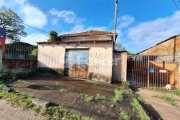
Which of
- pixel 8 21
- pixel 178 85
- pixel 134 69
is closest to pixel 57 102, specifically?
pixel 134 69

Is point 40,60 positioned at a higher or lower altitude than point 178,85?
higher

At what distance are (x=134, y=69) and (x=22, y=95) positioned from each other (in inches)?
295

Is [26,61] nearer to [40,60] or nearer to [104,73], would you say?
[40,60]

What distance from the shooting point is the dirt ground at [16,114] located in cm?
271

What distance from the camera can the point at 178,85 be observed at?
6.90m

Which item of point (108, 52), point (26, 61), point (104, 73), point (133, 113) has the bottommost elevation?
point (133, 113)

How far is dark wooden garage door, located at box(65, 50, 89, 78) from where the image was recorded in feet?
25.2

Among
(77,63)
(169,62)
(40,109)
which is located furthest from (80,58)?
(169,62)

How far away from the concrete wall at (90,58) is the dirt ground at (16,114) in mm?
4856

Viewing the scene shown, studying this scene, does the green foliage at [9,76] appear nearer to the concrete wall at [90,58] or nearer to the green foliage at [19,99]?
the green foliage at [19,99]

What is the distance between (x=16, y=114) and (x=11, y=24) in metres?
27.1

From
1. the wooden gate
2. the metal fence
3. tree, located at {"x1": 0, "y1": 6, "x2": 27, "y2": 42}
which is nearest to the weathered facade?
the metal fence

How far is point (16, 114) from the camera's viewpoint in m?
2.85

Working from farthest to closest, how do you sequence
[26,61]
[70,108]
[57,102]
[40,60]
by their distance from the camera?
[40,60]
[26,61]
[57,102]
[70,108]
